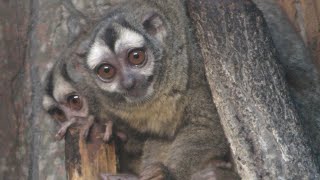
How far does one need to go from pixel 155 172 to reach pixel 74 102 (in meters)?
0.92

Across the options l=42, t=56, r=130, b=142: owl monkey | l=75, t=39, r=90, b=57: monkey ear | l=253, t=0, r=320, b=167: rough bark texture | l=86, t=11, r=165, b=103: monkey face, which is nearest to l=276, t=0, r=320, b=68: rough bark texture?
l=253, t=0, r=320, b=167: rough bark texture

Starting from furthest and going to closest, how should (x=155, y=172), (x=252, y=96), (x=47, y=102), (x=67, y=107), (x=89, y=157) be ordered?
(x=47, y=102) < (x=67, y=107) < (x=155, y=172) < (x=89, y=157) < (x=252, y=96)

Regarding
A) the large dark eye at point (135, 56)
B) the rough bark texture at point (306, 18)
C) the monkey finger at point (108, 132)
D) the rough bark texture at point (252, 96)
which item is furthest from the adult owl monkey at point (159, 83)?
the rough bark texture at point (306, 18)

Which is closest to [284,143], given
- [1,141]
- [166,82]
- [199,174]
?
[199,174]

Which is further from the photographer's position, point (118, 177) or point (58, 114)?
point (58, 114)

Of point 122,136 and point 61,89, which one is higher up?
point 61,89

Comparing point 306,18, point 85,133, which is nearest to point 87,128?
point 85,133

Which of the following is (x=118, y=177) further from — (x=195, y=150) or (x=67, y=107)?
(x=67, y=107)

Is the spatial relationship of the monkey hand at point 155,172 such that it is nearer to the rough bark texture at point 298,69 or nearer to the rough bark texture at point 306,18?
the rough bark texture at point 298,69

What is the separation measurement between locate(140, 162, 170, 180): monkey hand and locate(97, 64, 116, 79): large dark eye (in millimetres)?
668

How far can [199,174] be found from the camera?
3760 millimetres

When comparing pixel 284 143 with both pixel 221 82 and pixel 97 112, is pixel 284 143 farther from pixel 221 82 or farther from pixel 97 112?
A: pixel 97 112

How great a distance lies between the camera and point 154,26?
4.19m

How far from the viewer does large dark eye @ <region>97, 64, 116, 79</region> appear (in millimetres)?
4066
